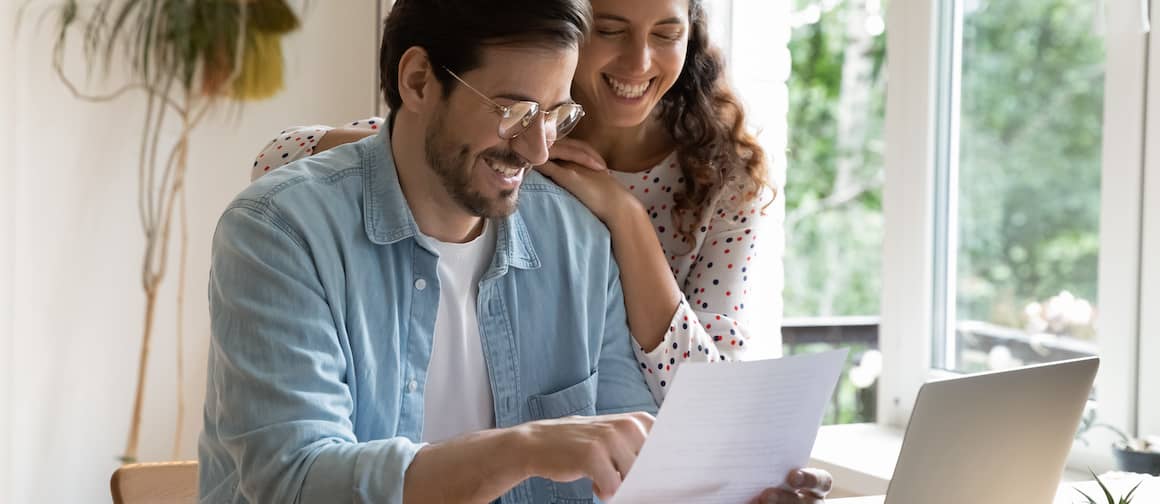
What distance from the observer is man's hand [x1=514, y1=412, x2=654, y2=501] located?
1077mm

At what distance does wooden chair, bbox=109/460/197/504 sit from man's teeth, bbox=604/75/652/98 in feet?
2.57

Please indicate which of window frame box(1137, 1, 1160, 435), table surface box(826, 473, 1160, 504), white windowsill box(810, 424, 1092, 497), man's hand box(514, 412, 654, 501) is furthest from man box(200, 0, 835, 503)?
window frame box(1137, 1, 1160, 435)

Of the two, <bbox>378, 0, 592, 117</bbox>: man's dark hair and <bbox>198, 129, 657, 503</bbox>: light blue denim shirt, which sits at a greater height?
<bbox>378, 0, 592, 117</bbox>: man's dark hair

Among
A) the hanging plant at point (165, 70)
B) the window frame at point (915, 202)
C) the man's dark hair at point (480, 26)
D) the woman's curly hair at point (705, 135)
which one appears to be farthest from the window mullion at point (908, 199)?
the hanging plant at point (165, 70)

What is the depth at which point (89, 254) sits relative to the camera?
10.3ft

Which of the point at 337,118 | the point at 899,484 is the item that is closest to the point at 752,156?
the point at 899,484

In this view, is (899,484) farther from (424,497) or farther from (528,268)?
(528,268)

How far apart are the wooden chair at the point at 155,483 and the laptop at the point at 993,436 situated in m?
1.01

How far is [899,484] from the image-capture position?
109 cm

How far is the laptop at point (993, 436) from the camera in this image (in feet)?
3.49

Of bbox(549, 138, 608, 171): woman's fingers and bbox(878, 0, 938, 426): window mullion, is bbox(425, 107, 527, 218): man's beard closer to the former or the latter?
bbox(549, 138, 608, 171): woman's fingers

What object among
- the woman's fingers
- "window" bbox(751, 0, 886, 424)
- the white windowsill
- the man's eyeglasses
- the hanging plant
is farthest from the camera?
"window" bbox(751, 0, 886, 424)

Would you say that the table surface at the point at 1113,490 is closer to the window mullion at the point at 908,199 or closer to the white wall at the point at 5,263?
the window mullion at the point at 908,199

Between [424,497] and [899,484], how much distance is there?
1.41 feet
